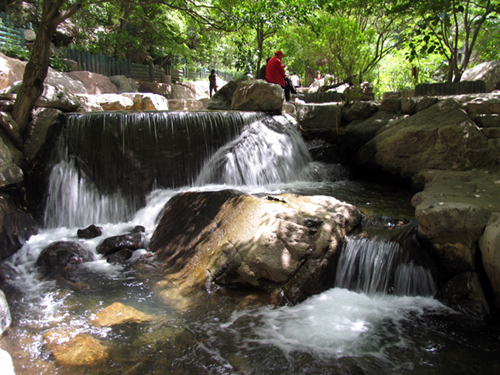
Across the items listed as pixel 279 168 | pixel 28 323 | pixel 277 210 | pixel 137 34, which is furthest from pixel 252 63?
pixel 28 323

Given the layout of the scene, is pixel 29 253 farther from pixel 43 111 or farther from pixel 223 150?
pixel 223 150

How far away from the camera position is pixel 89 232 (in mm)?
6266

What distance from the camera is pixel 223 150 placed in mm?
8281

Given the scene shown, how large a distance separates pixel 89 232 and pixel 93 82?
9.64 metres

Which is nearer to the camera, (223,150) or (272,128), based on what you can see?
(223,150)

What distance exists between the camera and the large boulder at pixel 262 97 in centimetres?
988

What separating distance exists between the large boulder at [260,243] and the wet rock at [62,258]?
1.09 m

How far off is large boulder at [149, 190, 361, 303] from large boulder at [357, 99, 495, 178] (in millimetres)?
3131

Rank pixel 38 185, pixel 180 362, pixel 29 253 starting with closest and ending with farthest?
pixel 180 362 < pixel 29 253 < pixel 38 185

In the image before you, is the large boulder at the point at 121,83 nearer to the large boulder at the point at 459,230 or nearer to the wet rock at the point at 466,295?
the large boulder at the point at 459,230

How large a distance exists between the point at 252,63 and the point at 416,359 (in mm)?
17659

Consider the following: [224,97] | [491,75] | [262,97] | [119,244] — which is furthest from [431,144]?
[224,97]

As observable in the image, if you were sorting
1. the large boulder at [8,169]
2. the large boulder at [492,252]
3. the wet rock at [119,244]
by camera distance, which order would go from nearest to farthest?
the large boulder at [492,252]
the wet rock at [119,244]
the large boulder at [8,169]

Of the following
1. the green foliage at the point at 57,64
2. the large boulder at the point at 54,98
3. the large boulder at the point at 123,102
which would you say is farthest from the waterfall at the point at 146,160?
the green foliage at the point at 57,64
